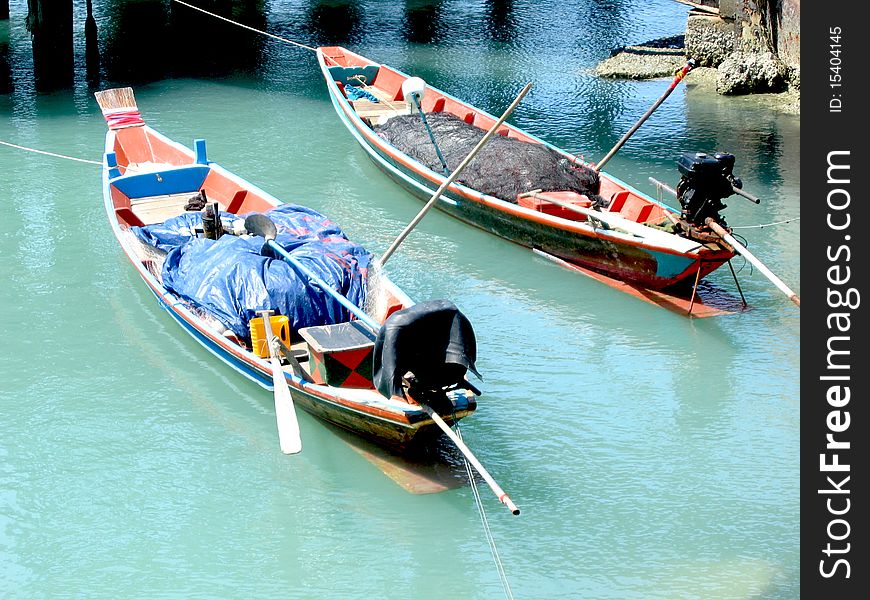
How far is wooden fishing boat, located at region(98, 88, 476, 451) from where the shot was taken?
854 centimetres

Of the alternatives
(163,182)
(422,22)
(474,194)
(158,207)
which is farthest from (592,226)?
(422,22)

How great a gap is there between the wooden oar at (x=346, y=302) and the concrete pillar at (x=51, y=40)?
10685 mm

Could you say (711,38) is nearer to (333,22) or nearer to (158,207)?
(333,22)

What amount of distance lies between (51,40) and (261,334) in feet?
43.6

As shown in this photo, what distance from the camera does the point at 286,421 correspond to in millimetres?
7844

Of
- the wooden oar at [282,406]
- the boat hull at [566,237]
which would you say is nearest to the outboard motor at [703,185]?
the boat hull at [566,237]

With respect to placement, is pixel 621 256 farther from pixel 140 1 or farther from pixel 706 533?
pixel 140 1

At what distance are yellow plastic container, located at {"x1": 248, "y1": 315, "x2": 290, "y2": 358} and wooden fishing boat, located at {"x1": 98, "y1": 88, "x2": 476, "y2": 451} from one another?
21 millimetres

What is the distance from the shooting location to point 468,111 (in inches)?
630

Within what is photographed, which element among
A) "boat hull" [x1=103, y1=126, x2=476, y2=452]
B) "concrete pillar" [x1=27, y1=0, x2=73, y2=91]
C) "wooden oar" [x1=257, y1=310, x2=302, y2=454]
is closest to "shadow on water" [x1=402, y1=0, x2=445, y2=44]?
"concrete pillar" [x1=27, y1=0, x2=73, y2=91]

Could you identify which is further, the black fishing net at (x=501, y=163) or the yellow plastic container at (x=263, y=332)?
the black fishing net at (x=501, y=163)

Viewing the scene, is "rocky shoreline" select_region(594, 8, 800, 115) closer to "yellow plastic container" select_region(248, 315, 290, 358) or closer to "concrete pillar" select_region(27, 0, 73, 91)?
"concrete pillar" select_region(27, 0, 73, 91)

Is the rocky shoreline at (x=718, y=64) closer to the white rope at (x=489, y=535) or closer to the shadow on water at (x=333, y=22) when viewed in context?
the shadow on water at (x=333, y=22)

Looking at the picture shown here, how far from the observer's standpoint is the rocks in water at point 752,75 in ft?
63.8
